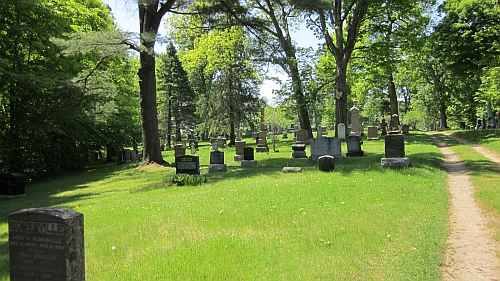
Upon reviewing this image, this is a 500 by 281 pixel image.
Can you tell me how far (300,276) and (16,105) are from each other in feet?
68.6

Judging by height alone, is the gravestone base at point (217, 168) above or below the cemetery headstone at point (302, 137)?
below

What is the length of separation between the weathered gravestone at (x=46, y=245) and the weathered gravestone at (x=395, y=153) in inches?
437

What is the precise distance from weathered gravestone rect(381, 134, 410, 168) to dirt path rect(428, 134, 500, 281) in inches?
119

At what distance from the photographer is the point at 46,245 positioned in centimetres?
402

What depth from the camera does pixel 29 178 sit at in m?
22.5

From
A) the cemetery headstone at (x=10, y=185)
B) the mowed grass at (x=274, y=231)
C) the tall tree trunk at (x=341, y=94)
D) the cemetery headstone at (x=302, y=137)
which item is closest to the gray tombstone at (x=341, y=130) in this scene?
the tall tree trunk at (x=341, y=94)

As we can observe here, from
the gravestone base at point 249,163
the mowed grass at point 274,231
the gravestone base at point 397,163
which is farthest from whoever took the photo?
the gravestone base at point 249,163

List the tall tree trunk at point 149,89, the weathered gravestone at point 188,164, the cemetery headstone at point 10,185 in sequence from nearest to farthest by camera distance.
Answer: the weathered gravestone at point 188,164 → the cemetery headstone at point 10,185 → the tall tree trunk at point 149,89

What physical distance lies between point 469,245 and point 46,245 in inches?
229

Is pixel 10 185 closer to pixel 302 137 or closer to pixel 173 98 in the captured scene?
pixel 302 137

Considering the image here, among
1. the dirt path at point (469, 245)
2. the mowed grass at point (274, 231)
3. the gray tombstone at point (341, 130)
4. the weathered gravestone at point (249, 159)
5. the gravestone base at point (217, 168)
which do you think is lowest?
the dirt path at point (469, 245)

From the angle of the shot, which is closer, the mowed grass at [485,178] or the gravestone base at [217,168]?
the mowed grass at [485,178]

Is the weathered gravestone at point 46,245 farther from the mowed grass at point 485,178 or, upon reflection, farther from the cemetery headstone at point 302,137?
the cemetery headstone at point 302,137

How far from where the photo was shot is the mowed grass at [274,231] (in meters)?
5.04
